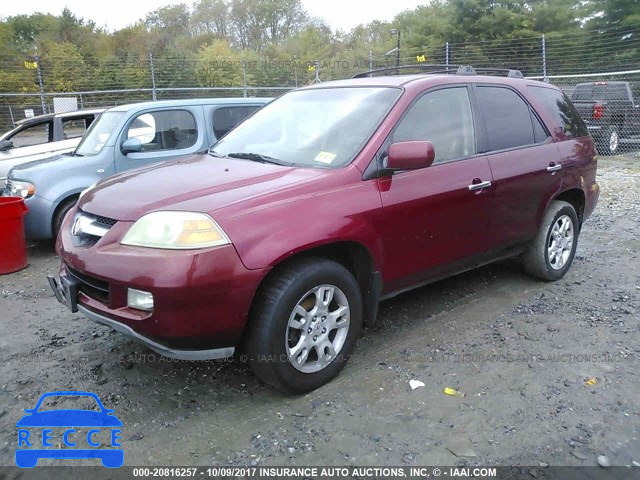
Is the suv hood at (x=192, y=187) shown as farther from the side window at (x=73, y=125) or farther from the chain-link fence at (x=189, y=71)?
the chain-link fence at (x=189, y=71)

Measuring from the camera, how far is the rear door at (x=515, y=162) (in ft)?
13.3

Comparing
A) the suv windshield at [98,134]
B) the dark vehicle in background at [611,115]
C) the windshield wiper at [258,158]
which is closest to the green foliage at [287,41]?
the dark vehicle in background at [611,115]

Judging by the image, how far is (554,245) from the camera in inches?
187

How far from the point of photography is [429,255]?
3.64 metres

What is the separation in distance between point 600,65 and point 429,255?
21111 millimetres

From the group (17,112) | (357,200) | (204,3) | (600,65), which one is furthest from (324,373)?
(204,3)

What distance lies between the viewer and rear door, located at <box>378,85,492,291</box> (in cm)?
339

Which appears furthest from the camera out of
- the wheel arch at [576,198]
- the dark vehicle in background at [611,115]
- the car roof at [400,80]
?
the dark vehicle in background at [611,115]

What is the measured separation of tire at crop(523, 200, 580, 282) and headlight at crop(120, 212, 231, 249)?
9.95ft

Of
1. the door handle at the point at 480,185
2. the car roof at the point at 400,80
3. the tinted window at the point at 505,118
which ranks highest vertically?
the car roof at the point at 400,80

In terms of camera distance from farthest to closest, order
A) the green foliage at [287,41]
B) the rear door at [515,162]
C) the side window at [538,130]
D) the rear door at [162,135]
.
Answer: the green foliage at [287,41]
the rear door at [162,135]
the side window at [538,130]
the rear door at [515,162]

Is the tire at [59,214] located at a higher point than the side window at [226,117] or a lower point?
lower

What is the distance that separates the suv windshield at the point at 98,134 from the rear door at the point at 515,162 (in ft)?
14.5

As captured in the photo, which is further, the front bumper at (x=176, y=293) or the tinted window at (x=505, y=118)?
the tinted window at (x=505, y=118)
